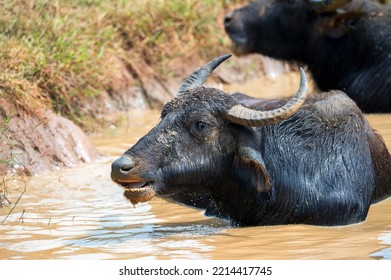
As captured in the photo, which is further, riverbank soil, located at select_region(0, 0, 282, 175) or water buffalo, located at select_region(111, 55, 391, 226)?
riverbank soil, located at select_region(0, 0, 282, 175)

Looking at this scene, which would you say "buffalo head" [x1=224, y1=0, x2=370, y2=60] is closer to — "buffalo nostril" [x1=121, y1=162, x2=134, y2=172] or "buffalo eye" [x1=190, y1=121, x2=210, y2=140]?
"buffalo eye" [x1=190, y1=121, x2=210, y2=140]

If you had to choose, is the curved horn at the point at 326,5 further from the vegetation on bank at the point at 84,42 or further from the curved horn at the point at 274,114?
the curved horn at the point at 274,114

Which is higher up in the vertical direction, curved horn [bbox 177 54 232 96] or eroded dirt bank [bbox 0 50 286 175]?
curved horn [bbox 177 54 232 96]

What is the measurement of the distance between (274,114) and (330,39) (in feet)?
22.7

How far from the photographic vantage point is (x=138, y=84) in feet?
48.4

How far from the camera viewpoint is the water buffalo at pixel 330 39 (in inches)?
566

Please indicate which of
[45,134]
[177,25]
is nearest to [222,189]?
[45,134]

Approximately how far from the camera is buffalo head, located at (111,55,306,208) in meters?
8.18

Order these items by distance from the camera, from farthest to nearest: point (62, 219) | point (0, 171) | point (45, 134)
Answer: point (45, 134)
point (0, 171)
point (62, 219)

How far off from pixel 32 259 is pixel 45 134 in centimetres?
386

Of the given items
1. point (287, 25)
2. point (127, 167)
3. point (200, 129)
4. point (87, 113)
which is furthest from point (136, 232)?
point (287, 25)

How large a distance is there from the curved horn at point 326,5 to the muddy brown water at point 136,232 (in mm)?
4914

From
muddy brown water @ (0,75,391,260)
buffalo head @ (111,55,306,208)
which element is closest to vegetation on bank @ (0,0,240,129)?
muddy brown water @ (0,75,391,260)
